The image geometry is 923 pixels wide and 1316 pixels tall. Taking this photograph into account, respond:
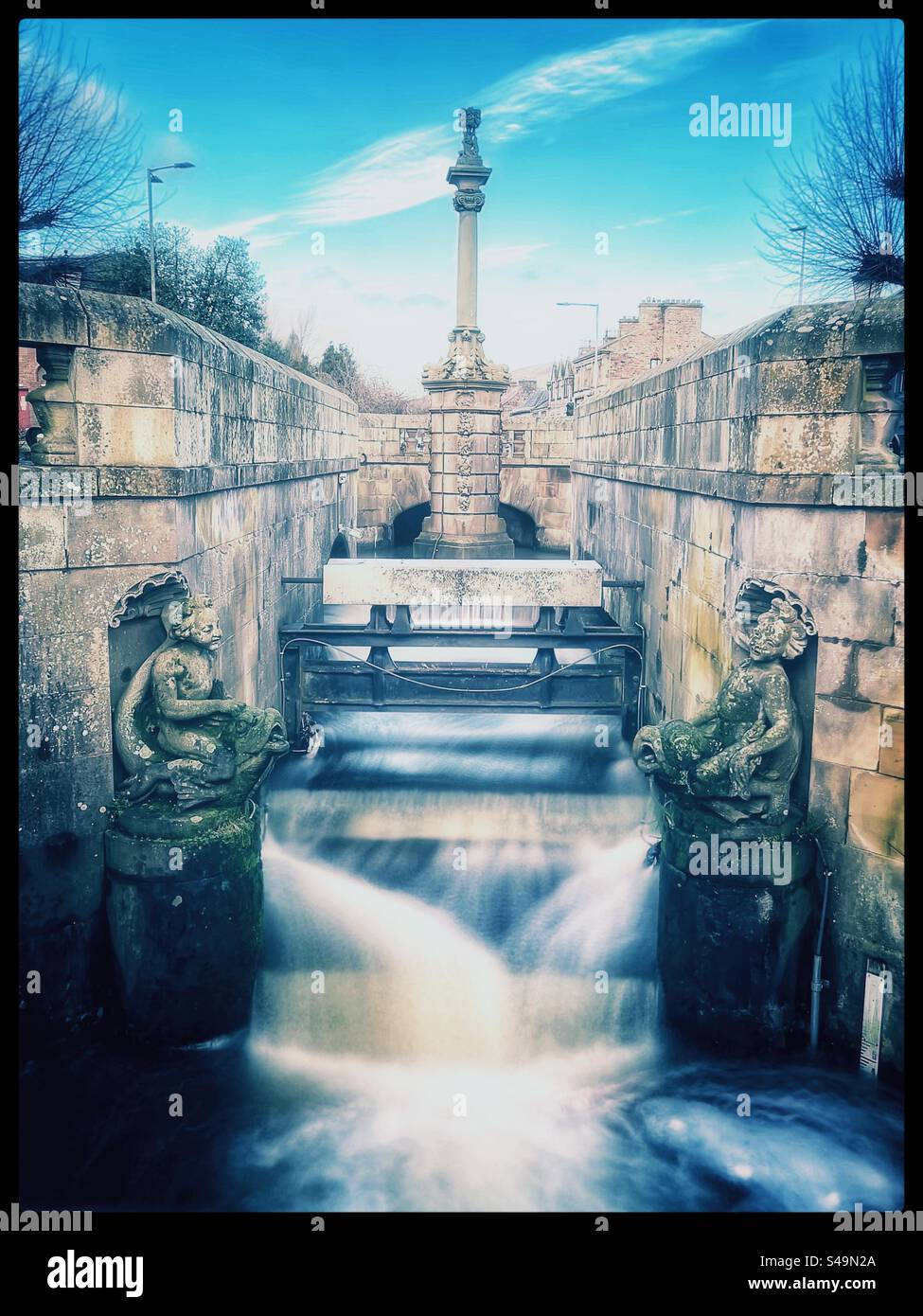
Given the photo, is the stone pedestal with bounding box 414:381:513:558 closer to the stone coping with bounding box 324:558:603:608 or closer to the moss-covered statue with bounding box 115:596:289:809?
the stone coping with bounding box 324:558:603:608

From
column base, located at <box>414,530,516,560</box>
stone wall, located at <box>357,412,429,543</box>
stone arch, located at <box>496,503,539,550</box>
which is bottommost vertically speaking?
column base, located at <box>414,530,516,560</box>

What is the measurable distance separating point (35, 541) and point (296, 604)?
22.7ft

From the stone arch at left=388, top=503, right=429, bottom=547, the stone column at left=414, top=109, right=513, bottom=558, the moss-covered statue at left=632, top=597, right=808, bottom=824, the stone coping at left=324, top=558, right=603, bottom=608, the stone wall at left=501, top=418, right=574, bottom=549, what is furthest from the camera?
the stone arch at left=388, top=503, right=429, bottom=547

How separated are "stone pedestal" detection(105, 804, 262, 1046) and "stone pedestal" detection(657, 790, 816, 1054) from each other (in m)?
3.00

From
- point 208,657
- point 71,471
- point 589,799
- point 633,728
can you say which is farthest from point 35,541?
point 633,728

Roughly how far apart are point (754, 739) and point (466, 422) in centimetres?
1637

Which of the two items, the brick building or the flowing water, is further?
the brick building

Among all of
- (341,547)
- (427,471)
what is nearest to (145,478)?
(341,547)

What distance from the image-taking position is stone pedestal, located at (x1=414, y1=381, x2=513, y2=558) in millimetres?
21969

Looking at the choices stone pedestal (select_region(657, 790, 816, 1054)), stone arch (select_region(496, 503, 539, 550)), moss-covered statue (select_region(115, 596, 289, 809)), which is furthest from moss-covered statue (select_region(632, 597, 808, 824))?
stone arch (select_region(496, 503, 539, 550))

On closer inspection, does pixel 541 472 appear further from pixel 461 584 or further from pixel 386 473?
pixel 461 584

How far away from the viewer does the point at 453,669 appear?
1120 cm

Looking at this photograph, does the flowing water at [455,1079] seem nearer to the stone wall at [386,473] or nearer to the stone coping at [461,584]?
the stone coping at [461,584]

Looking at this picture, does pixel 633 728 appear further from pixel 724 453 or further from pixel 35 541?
pixel 35 541
